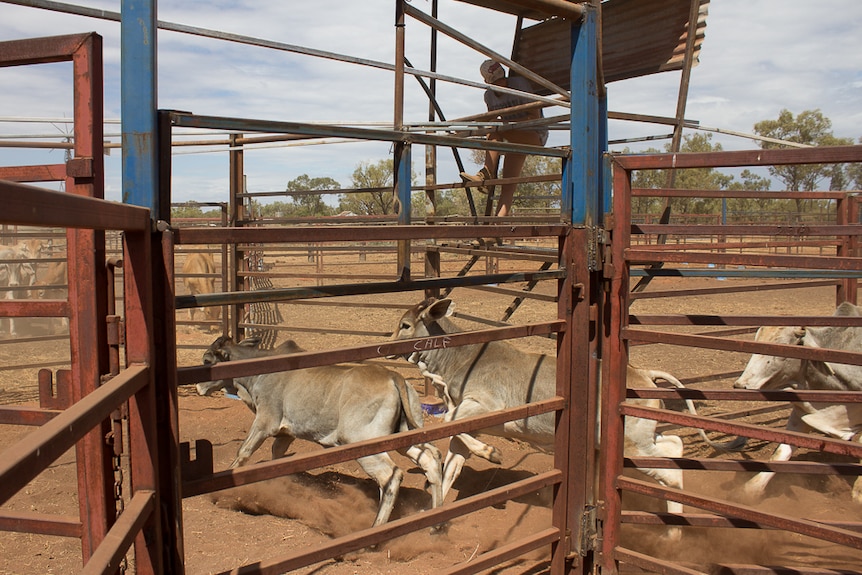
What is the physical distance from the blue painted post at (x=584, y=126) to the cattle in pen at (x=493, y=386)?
176 centimetres

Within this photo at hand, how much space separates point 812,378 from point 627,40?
339 centimetres

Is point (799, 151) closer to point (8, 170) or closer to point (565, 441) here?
point (565, 441)

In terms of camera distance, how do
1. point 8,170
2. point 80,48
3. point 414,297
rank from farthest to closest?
point 414,297, point 8,170, point 80,48

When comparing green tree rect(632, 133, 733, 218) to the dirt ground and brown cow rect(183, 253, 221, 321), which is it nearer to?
brown cow rect(183, 253, 221, 321)

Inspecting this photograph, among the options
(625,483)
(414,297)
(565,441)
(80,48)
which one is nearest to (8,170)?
(80,48)

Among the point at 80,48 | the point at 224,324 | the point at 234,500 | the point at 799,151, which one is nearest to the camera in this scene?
the point at 80,48

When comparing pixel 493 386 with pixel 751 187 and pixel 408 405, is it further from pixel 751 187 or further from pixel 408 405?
pixel 751 187

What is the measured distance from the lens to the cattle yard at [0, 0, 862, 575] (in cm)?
193

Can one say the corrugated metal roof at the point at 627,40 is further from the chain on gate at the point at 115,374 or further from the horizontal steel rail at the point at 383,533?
the chain on gate at the point at 115,374

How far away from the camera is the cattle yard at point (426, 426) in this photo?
6.33ft

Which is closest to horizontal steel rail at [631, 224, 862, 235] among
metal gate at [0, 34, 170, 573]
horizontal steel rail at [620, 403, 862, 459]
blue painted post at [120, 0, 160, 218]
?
horizontal steel rail at [620, 403, 862, 459]

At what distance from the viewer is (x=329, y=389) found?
517cm

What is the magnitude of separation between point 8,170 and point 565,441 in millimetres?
2518

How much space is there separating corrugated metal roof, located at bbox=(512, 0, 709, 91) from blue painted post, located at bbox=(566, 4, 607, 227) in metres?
3.08
